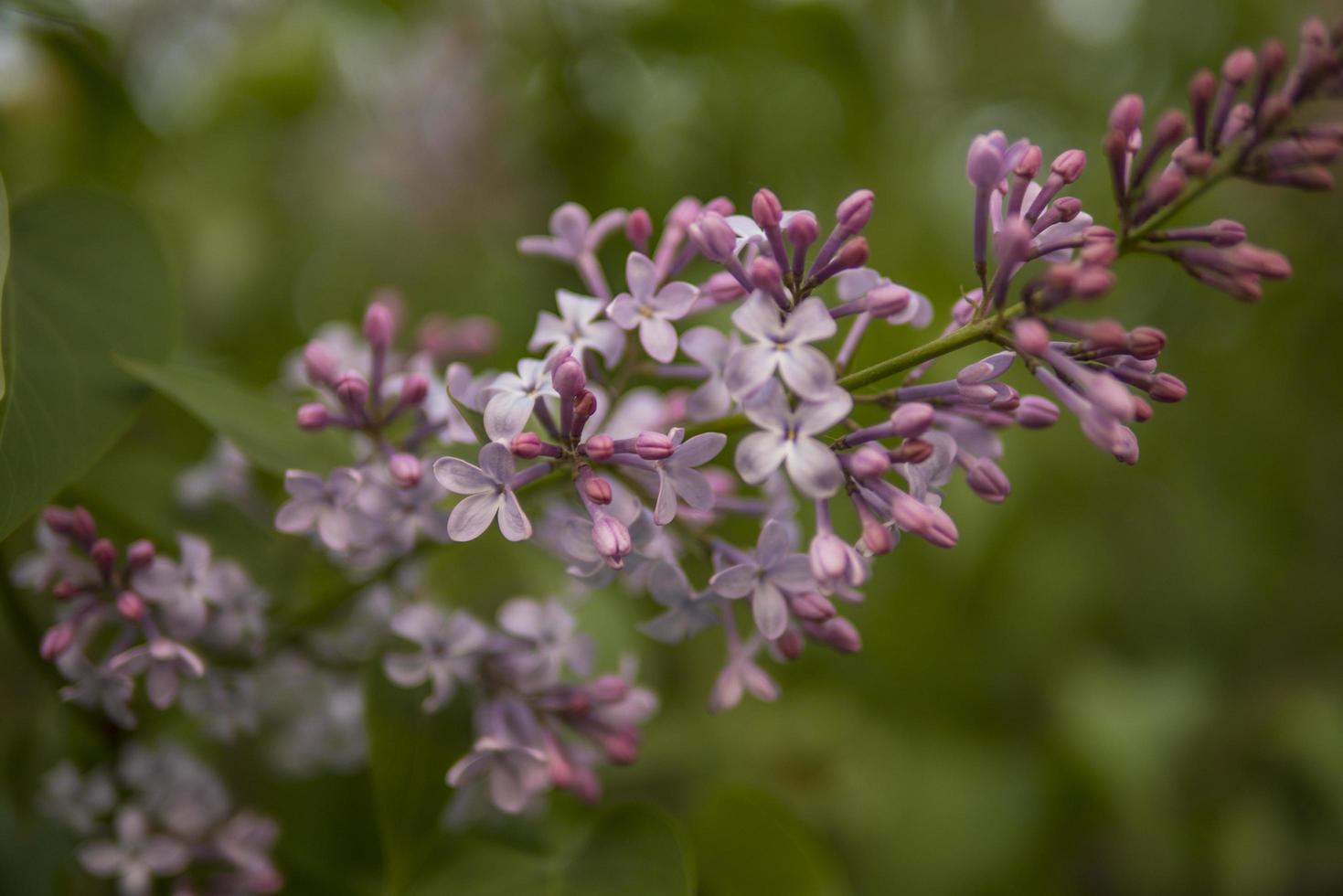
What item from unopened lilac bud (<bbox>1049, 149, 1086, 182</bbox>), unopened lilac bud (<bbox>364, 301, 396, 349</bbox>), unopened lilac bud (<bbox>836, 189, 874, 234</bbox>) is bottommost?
unopened lilac bud (<bbox>364, 301, 396, 349</bbox>)

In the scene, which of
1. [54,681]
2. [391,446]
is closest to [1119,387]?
[391,446]

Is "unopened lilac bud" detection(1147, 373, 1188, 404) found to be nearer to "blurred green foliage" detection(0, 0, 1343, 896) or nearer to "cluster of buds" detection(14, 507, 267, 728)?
"blurred green foliage" detection(0, 0, 1343, 896)

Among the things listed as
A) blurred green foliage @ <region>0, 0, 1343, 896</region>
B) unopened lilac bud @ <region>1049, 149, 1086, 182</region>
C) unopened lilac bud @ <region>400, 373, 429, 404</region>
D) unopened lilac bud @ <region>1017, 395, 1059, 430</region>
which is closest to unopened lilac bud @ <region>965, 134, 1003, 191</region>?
unopened lilac bud @ <region>1049, 149, 1086, 182</region>

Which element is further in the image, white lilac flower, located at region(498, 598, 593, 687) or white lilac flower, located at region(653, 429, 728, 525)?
white lilac flower, located at region(498, 598, 593, 687)

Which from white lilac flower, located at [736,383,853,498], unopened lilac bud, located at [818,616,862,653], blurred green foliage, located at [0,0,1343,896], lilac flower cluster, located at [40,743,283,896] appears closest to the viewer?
white lilac flower, located at [736,383,853,498]

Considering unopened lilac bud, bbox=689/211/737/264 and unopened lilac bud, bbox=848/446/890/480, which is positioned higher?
unopened lilac bud, bbox=689/211/737/264
